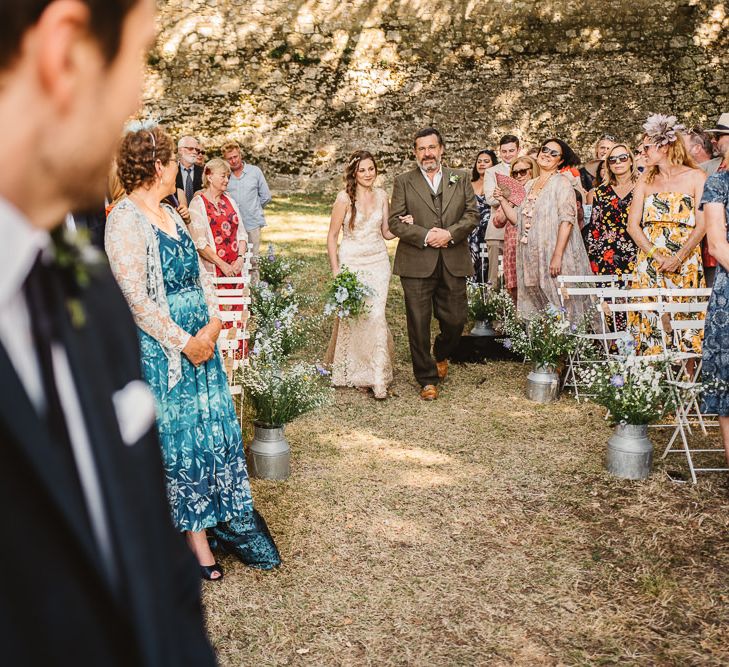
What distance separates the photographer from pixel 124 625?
0.67m

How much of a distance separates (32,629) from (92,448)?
0.51ft

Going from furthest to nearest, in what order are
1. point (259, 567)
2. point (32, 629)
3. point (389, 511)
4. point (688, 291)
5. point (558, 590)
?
point (688, 291) → point (389, 511) → point (259, 567) → point (558, 590) → point (32, 629)

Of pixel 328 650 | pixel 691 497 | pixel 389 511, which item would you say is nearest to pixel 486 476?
pixel 389 511

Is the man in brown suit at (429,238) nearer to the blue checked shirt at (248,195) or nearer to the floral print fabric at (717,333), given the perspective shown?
the floral print fabric at (717,333)

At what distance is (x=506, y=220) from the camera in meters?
8.10

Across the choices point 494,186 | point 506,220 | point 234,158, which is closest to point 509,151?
point 494,186

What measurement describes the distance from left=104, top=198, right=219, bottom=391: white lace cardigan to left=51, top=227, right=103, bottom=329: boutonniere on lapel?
8.02 ft

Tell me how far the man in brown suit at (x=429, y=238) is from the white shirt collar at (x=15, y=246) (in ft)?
19.3

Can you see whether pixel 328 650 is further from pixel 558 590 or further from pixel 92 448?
pixel 92 448

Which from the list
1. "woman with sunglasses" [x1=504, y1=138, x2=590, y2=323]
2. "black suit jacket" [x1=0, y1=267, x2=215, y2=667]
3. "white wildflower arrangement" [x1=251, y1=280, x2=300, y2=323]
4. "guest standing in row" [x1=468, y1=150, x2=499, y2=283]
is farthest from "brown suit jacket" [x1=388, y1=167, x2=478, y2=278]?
"black suit jacket" [x1=0, y1=267, x2=215, y2=667]

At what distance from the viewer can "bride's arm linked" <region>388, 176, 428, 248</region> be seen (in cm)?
642

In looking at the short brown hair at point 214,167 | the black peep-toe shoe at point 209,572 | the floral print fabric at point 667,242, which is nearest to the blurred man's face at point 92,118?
the black peep-toe shoe at point 209,572

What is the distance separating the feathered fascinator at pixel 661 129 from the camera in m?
5.71

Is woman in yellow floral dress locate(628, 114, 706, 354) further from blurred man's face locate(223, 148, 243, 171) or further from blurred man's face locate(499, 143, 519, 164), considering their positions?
blurred man's face locate(223, 148, 243, 171)
